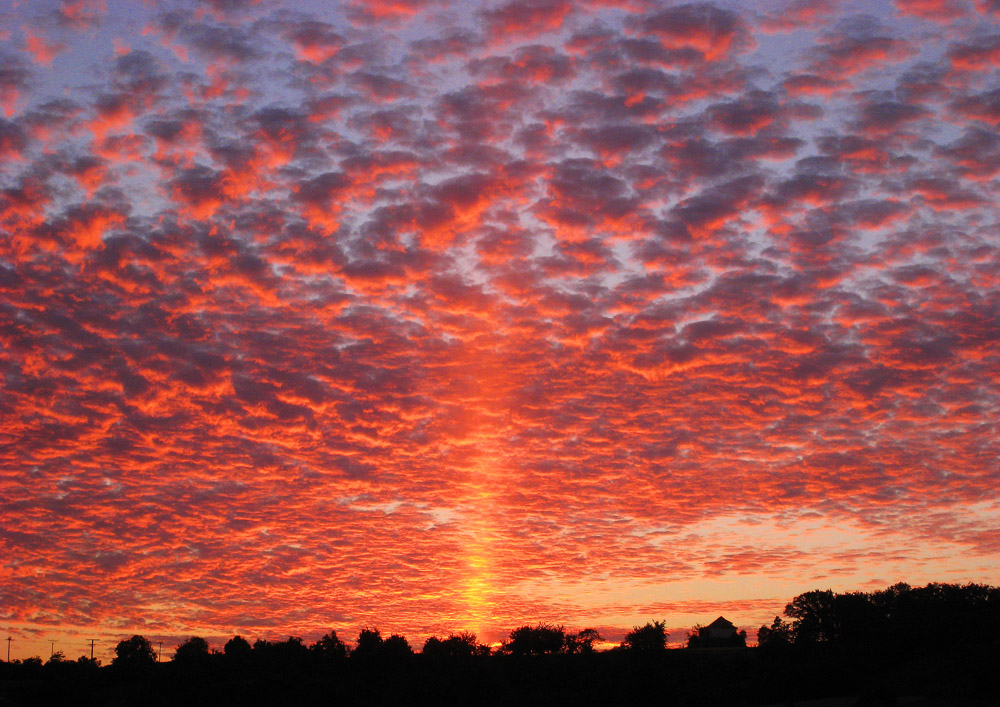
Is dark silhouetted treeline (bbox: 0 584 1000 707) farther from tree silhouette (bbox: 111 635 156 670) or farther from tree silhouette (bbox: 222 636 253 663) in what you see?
tree silhouette (bbox: 111 635 156 670)

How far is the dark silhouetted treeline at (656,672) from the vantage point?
207 ft

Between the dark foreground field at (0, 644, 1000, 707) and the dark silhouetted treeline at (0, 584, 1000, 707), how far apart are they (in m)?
0.14

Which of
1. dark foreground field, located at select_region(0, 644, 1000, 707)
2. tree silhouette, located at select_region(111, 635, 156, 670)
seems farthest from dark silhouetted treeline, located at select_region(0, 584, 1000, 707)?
tree silhouette, located at select_region(111, 635, 156, 670)

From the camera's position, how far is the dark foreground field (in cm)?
5841

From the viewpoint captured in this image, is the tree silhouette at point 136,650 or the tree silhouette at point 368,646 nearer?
the tree silhouette at point 368,646

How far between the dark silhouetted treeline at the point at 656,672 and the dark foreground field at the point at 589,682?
0.14m

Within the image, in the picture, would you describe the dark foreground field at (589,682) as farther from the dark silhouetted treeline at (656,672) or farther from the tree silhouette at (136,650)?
the tree silhouette at (136,650)

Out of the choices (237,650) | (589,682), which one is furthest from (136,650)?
(589,682)

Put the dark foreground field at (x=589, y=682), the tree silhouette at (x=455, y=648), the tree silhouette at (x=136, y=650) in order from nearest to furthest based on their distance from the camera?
the dark foreground field at (x=589, y=682), the tree silhouette at (x=455, y=648), the tree silhouette at (x=136, y=650)

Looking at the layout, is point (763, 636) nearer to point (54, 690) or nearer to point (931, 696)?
point (931, 696)

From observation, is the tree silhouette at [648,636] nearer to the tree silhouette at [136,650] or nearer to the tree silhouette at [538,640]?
the tree silhouette at [538,640]

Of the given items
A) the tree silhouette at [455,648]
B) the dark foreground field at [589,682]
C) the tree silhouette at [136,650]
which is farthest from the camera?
the tree silhouette at [136,650]

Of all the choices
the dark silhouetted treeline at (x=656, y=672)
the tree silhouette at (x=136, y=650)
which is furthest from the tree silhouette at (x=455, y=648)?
the tree silhouette at (x=136, y=650)

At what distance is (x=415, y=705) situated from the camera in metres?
71.6
